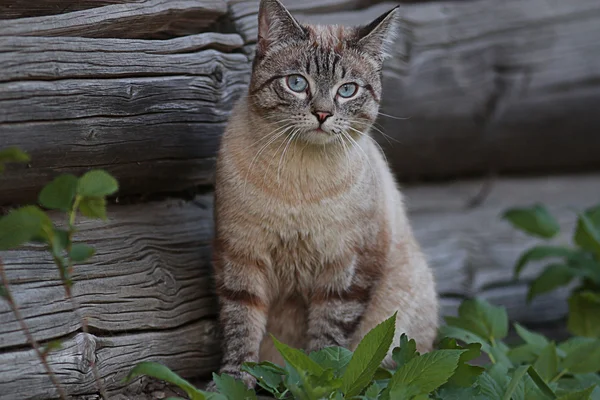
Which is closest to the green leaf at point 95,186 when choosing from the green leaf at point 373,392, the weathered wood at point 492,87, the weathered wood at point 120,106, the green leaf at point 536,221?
the weathered wood at point 120,106

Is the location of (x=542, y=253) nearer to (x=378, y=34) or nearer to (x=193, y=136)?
(x=378, y=34)

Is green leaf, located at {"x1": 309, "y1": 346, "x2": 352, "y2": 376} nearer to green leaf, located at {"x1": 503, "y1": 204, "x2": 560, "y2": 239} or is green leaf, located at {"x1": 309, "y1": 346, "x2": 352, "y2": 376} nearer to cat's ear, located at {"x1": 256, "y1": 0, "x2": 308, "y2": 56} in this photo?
cat's ear, located at {"x1": 256, "y1": 0, "x2": 308, "y2": 56}

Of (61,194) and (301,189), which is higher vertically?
(61,194)

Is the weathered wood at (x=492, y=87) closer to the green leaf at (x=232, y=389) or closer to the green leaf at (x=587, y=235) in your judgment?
the green leaf at (x=587, y=235)

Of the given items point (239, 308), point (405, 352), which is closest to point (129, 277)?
point (239, 308)

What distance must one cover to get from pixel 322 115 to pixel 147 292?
3.38 feet

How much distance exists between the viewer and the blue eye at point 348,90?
321cm

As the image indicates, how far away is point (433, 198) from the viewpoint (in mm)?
5562

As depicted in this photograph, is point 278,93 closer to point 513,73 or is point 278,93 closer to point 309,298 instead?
point 309,298

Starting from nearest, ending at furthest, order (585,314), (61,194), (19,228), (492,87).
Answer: (19,228), (61,194), (585,314), (492,87)

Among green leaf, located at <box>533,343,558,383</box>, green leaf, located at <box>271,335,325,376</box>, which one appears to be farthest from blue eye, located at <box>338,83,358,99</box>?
green leaf, located at <box>533,343,558,383</box>

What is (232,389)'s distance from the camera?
271cm

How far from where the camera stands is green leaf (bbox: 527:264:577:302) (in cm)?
455

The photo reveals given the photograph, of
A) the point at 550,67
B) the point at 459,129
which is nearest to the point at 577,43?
the point at 550,67
